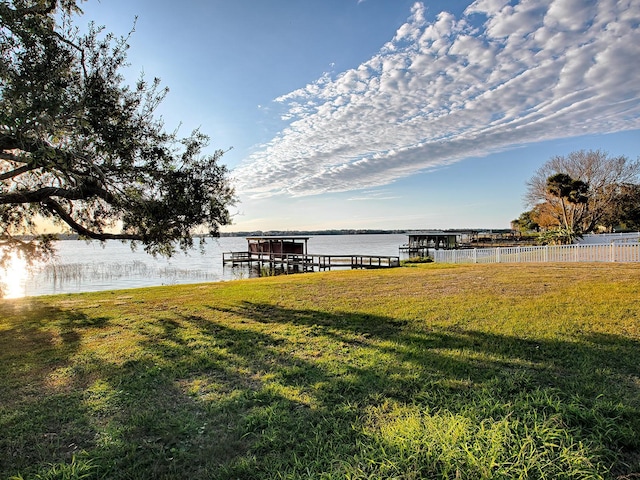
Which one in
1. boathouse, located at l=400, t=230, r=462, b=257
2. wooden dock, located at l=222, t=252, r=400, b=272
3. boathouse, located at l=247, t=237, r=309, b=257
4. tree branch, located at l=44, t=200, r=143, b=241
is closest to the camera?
tree branch, located at l=44, t=200, r=143, b=241

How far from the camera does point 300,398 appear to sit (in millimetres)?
3574

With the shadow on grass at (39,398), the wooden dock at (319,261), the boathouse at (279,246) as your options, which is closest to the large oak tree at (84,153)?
the shadow on grass at (39,398)

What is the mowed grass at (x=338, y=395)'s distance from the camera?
2545 mm

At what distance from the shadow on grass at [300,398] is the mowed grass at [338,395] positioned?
0.02 metres

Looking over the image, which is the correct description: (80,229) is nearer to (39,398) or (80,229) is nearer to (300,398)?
(39,398)

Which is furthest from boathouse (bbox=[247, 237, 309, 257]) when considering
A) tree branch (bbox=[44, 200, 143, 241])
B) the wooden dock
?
tree branch (bbox=[44, 200, 143, 241])

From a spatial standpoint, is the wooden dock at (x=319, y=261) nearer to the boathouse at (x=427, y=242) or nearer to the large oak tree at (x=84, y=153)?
the boathouse at (x=427, y=242)

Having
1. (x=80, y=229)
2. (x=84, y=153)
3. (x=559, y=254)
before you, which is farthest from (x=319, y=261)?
(x=84, y=153)

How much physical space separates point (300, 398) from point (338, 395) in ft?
1.26

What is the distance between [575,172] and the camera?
3531 centimetres

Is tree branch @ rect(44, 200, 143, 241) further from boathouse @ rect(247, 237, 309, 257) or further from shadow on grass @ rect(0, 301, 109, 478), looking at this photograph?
boathouse @ rect(247, 237, 309, 257)

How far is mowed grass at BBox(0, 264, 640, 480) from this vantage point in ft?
8.35

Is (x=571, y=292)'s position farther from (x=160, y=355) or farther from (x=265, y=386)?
(x=160, y=355)

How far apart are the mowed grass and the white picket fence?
412 inches
